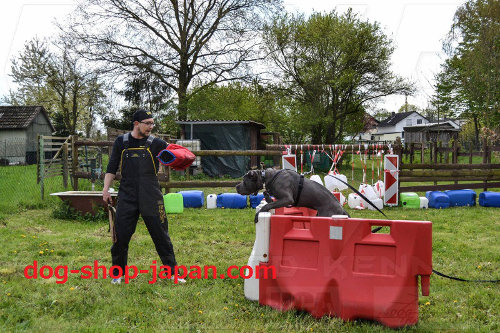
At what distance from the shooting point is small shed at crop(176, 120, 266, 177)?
21656mm

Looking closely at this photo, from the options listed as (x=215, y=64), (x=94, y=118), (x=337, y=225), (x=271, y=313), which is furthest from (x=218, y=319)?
(x=94, y=118)

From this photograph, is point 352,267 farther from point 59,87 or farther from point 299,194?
point 59,87

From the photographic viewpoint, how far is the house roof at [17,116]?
109 feet

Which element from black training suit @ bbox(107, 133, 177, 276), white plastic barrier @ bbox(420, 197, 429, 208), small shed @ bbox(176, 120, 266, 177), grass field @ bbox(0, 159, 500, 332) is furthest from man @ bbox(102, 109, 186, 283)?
small shed @ bbox(176, 120, 266, 177)

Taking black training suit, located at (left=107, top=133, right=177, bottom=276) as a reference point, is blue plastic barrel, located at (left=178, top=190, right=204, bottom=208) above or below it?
below

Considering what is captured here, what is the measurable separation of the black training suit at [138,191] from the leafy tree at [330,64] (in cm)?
2309

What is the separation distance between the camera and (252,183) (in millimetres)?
5645

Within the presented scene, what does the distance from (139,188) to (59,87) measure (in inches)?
1328

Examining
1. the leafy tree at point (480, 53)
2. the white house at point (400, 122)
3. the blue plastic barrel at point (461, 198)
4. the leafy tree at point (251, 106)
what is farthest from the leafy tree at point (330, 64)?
the white house at point (400, 122)

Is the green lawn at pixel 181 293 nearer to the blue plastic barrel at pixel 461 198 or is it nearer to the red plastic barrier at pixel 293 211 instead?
the red plastic barrier at pixel 293 211

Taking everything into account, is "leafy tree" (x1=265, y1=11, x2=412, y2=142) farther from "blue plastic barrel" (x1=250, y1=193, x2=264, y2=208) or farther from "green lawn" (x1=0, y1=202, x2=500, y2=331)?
"green lawn" (x1=0, y1=202, x2=500, y2=331)

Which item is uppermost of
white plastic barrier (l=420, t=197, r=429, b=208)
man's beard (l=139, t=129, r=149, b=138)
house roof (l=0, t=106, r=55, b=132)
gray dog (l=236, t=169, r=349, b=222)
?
house roof (l=0, t=106, r=55, b=132)

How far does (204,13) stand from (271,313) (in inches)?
998

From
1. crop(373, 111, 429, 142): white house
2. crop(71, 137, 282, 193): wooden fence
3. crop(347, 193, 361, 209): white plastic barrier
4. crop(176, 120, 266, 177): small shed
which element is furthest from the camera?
crop(373, 111, 429, 142): white house
